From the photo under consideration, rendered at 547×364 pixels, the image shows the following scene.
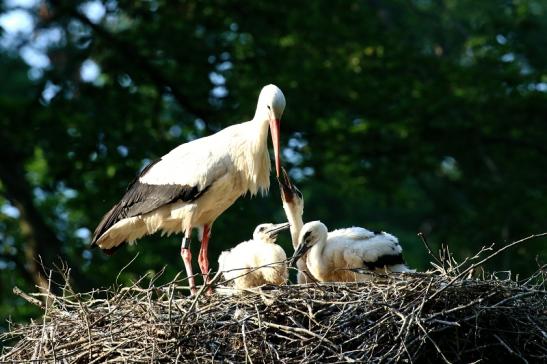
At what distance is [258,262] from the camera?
31.5 feet

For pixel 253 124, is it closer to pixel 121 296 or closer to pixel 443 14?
pixel 121 296

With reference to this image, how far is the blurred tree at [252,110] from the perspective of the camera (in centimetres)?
1625

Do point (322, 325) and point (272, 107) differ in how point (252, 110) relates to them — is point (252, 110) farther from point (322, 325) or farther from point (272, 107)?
point (322, 325)

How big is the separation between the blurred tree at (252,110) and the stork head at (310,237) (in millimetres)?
6090

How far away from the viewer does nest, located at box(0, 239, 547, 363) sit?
7.88 meters

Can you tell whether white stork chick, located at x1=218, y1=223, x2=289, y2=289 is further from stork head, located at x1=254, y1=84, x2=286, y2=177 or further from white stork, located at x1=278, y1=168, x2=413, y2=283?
stork head, located at x1=254, y1=84, x2=286, y2=177

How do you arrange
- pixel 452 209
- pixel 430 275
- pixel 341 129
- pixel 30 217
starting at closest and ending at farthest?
pixel 430 275
pixel 30 217
pixel 341 129
pixel 452 209

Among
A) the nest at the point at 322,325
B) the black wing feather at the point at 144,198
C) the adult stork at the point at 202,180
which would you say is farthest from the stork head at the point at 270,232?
the nest at the point at 322,325

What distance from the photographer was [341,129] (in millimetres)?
17422

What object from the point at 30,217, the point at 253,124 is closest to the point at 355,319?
the point at 253,124

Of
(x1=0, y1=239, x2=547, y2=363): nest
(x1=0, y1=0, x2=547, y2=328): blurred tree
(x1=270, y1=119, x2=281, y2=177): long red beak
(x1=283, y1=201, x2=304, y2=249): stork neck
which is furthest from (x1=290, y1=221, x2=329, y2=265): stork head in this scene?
(x1=0, y1=0, x2=547, y2=328): blurred tree

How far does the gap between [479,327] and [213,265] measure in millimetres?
6627

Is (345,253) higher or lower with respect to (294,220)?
higher

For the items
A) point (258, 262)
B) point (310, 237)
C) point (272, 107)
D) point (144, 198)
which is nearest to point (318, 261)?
point (310, 237)
